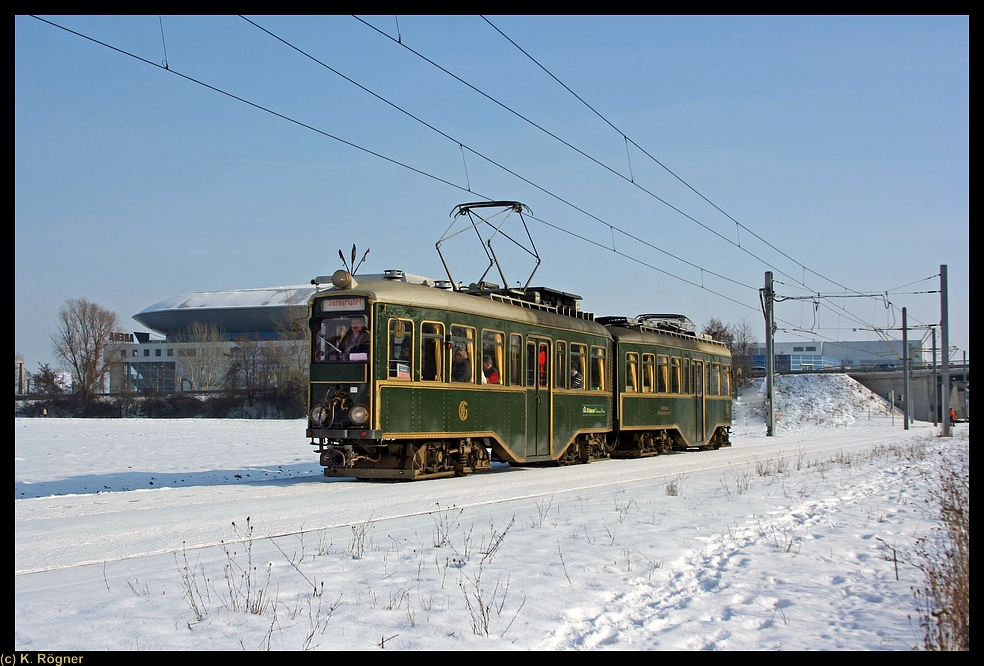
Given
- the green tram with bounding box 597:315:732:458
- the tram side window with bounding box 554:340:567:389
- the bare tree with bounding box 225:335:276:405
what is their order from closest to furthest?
1. the tram side window with bounding box 554:340:567:389
2. the green tram with bounding box 597:315:732:458
3. the bare tree with bounding box 225:335:276:405

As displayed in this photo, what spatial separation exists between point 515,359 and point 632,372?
5793 mm

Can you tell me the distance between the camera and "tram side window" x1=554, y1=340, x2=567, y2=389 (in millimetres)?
19031

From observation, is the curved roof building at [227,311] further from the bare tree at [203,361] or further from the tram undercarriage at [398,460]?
the tram undercarriage at [398,460]

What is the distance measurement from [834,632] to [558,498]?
279 inches

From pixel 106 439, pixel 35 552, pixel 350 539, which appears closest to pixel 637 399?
pixel 350 539

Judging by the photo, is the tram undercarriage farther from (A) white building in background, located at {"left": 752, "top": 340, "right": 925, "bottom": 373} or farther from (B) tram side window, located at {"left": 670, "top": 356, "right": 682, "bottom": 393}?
(A) white building in background, located at {"left": 752, "top": 340, "right": 925, "bottom": 373}

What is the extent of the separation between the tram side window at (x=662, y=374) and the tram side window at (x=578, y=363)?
13.9 ft

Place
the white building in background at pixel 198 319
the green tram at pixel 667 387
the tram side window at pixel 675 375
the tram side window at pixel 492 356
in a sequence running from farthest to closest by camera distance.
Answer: the white building in background at pixel 198 319 → the tram side window at pixel 675 375 → the green tram at pixel 667 387 → the tram side window at pixel 492 356

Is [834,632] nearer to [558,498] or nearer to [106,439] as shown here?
[558,498]

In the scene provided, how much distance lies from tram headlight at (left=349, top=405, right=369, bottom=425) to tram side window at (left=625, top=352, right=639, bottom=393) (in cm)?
948

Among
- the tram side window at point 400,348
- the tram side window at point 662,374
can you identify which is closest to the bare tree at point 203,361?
the tram side window at point 662,374

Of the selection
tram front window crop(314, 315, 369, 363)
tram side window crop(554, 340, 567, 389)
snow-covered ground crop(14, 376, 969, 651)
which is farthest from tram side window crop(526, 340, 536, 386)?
tram front window crop(314, 315, 369, 363)

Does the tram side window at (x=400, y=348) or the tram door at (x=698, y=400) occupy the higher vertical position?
the tram side window at (x=400, y=348)

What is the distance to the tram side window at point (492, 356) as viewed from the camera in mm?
16609
